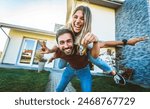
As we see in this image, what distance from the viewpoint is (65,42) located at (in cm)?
Answer: 156

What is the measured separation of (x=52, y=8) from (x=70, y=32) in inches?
81.2

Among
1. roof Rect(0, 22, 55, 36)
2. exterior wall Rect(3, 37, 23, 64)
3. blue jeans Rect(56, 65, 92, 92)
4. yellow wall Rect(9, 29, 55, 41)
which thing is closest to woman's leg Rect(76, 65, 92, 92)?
blue jeans Rect(56, 65, 92, 92)

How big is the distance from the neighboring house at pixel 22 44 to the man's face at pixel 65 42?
4954 millimetres

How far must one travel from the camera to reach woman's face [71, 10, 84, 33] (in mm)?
1680

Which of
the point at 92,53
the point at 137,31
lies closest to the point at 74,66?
the point at 92,53

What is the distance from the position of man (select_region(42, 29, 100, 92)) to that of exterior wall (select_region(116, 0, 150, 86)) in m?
3.76

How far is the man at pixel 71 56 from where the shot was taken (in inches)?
61.5

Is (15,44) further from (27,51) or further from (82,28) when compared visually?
(82,28)

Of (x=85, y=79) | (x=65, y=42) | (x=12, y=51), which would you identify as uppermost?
(x=12, y=51)

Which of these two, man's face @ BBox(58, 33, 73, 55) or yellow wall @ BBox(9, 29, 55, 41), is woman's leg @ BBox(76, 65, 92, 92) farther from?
yellow wall @ BBox(9, 29, 55, 41)

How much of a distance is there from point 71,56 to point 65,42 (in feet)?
0.70

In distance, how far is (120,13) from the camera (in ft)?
22.5

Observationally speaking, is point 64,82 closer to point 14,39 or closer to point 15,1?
point 15,1

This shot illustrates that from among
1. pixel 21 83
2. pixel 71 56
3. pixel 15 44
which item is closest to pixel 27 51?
pixel 15 44
